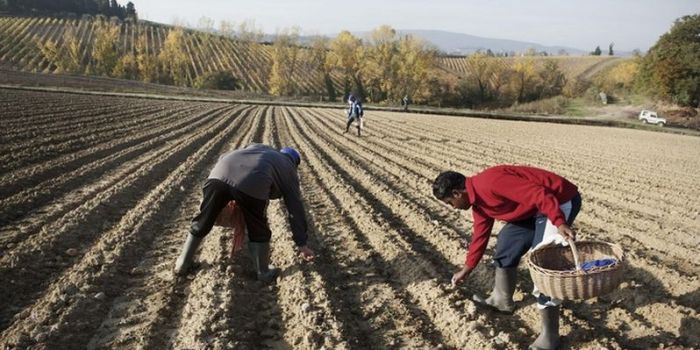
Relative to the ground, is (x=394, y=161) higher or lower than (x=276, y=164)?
lower

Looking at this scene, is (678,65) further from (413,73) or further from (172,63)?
(172,63)

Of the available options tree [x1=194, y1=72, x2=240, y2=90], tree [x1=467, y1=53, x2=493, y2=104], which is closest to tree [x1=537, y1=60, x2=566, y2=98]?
tree [x1=467, y1=53, x2=493, y2=104]

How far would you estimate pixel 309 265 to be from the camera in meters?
5.29

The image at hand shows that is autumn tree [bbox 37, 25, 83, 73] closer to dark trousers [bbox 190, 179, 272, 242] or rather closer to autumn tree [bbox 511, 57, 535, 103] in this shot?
autumn tree [bbox 511, 57, 535, 103]

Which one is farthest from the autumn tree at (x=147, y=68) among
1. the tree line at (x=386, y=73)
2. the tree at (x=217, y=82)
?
the tree at (x=217, y=82)

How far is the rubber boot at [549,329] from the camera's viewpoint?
3590mm

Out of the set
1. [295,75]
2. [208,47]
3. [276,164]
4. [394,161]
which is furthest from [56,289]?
[208,47]

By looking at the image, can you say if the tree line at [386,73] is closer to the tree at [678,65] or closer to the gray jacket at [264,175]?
the tree at [678,65]

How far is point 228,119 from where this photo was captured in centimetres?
2183

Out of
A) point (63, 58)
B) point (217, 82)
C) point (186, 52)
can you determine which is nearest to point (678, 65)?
point (217, 82)

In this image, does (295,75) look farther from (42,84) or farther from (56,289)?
(56,289)

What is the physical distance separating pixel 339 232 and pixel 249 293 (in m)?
2.05

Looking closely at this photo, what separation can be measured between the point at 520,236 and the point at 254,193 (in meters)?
2.16

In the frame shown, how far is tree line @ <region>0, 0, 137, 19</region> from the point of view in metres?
91.2
